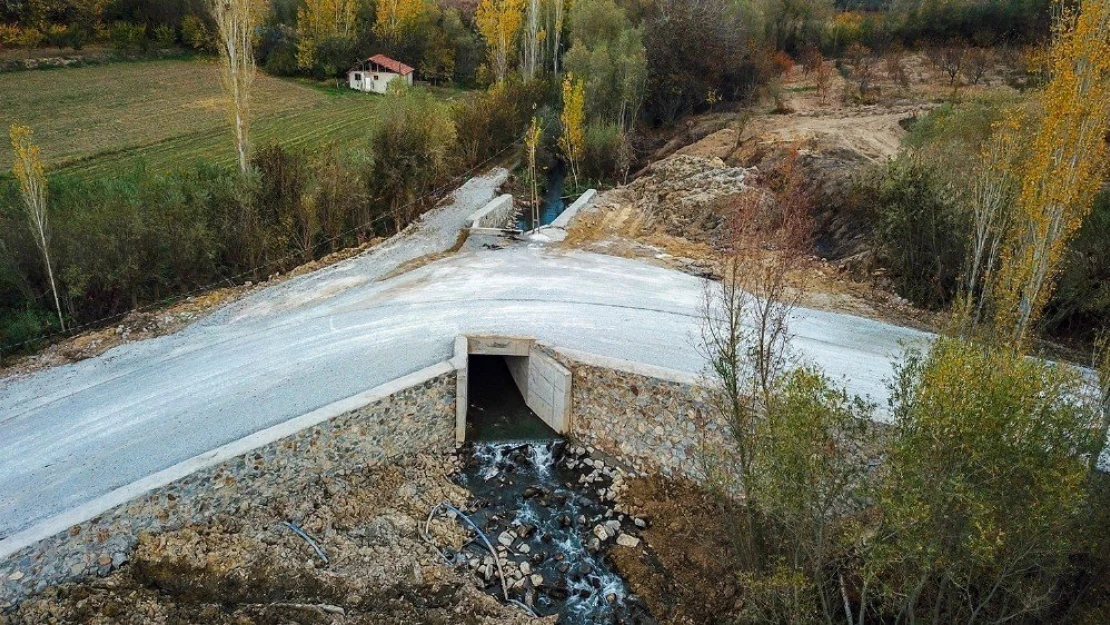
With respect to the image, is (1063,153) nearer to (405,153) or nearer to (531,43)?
(405,153)

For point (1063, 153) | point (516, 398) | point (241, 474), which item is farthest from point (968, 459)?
point (516, 398)

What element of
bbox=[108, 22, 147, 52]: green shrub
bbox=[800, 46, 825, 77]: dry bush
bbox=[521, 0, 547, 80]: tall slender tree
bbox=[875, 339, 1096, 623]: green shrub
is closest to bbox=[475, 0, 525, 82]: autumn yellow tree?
bbox=[521, 0, 547, 80]: tall slender tree

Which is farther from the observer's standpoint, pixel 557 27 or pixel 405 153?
pixel 557 27

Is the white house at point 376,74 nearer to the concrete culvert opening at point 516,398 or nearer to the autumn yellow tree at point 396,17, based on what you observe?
the autumn yellow tree at point 396,17

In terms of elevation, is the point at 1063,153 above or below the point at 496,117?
above

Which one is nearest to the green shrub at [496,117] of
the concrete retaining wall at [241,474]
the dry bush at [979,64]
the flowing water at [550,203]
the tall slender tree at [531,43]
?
the flowing water at [550,203]

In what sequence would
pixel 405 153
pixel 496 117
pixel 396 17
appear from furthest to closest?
pixel 396 17
pixel 496 117
pixel 405 153
